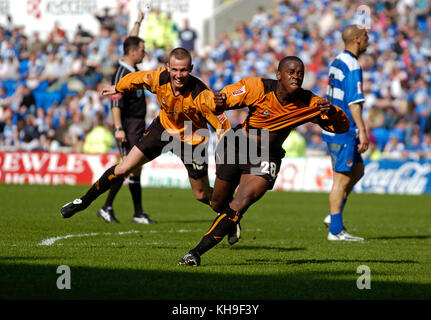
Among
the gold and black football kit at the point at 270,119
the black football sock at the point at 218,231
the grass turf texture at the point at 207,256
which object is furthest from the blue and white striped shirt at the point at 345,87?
the black football sock at the point at 218,231

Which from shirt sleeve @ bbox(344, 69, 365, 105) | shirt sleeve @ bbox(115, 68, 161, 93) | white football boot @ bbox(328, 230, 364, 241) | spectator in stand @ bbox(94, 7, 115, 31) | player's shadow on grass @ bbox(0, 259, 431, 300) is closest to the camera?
player's shadow on grass @ bbox(0, 259, 431, 300)

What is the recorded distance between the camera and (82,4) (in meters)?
35.5

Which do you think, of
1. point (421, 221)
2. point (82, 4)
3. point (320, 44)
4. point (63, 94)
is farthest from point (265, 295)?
point (82, 4)

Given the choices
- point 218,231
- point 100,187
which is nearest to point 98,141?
point 100,187

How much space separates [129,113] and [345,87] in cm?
356

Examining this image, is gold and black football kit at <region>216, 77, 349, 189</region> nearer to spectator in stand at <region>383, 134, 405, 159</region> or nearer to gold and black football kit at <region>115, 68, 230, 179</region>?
gold and black football kit at <region>115, 68, 230, 179</region>

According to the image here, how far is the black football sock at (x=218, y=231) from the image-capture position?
7.68 m

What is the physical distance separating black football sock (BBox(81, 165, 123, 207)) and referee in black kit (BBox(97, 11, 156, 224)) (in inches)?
116

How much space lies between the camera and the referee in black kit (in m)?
12.6

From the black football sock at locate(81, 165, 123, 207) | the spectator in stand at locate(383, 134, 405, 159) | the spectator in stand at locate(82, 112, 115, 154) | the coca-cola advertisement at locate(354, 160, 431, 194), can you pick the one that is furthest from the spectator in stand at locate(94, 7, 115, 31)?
the black football sock at locate(81, 165, 123, 207)

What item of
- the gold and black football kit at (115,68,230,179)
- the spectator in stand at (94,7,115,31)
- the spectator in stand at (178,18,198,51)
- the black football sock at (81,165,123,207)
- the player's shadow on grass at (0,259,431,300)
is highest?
the spectator in stand at (94,7,115,31)

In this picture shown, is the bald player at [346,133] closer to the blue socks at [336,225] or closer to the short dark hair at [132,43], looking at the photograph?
the blue socks at [336,225]

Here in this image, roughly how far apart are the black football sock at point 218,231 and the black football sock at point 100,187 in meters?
2.06

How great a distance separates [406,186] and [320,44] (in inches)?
310
